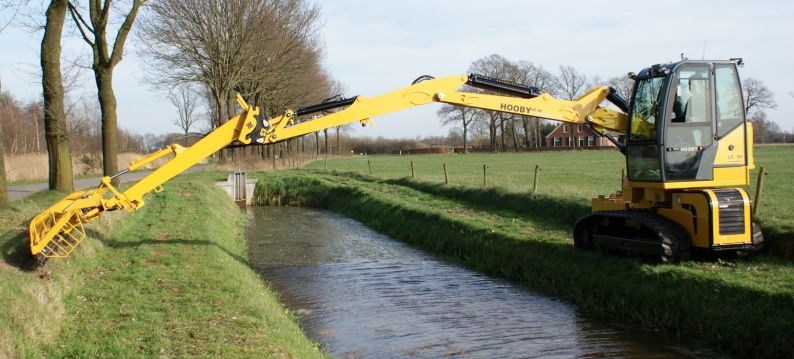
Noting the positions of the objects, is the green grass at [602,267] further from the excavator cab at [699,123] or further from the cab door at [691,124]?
the cab door at [691,124]

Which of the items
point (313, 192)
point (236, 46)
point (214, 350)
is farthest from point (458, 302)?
point (236, 46)

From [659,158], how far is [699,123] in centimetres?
81

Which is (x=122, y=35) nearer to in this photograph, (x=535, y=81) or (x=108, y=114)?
(x=108, y=114)

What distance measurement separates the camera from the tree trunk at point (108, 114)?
2086 cm

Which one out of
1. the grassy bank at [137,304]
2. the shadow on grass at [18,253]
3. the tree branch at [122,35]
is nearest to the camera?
the grassy bank at [137,304]

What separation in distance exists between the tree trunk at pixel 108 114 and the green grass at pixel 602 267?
8.43m

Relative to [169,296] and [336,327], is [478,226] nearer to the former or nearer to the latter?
[336,327]

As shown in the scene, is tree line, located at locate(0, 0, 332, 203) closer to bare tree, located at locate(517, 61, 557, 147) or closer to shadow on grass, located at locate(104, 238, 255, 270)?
shadow on grass, located at locate(104, 238, 255, 270)

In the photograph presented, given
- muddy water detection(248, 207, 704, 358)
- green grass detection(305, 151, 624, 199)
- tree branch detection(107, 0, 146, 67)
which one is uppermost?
tree branch detection(107, 0, 146, 67)

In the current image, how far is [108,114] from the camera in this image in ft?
68.7

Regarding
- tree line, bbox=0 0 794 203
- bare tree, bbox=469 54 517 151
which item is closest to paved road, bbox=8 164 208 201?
tree line, bbox=0 0 794 203

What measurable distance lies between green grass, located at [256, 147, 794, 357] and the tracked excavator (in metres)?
0.48

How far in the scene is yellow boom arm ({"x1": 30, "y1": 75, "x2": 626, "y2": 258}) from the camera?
10.5 m

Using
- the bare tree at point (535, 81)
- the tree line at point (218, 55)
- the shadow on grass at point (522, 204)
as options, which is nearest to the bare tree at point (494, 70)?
the bare tree at point (535, 81)
